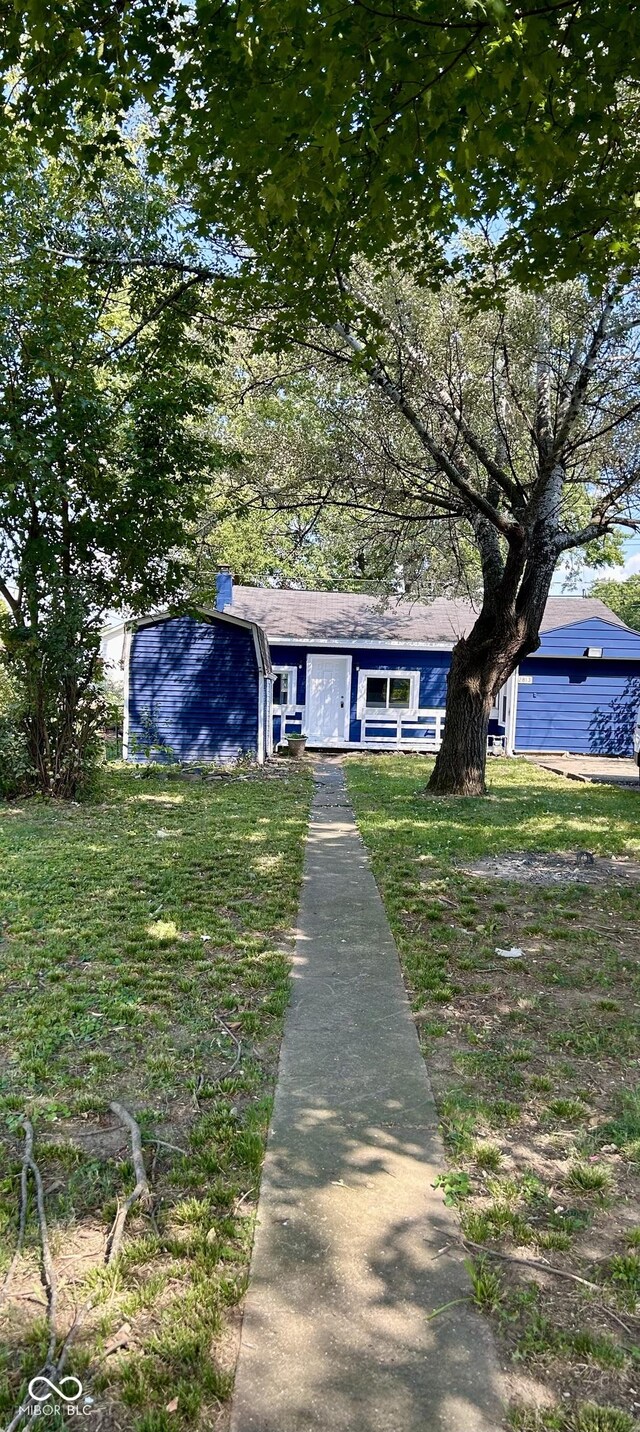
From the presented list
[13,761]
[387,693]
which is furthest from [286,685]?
[13,761]

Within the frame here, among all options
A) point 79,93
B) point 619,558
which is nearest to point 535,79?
point 79,93

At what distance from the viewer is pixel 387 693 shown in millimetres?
19797

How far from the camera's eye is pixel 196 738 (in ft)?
53.8

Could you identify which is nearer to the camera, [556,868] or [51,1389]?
[51,1389]

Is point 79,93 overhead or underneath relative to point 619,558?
underneath

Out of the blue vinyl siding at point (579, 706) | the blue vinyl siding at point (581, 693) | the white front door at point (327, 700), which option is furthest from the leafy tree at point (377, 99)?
the blue vinyl siding at point (579, 706)

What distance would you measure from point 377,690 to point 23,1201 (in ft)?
58.2

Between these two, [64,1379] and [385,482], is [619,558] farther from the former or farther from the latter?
[64,1379]

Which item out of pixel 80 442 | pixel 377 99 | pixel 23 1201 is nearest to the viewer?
pixel 23 1201

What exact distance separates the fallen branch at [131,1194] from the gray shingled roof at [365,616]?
1616 centimetres

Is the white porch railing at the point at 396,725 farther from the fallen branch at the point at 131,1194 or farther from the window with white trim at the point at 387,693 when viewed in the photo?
the fallen branch at the point at 131,1194

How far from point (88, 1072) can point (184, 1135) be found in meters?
0.65

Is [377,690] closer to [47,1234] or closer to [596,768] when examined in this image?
[596,768]

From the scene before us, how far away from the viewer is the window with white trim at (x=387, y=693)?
19.6 meters
